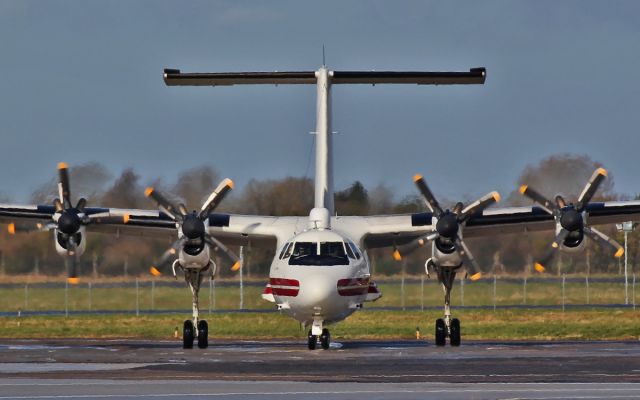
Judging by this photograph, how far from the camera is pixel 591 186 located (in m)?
31.4

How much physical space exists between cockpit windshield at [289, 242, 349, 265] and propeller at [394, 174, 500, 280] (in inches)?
74.4

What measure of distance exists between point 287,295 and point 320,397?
40.7 feet

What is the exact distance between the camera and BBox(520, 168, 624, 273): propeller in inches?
1228

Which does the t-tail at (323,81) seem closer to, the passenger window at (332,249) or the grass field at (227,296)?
the passenger window at (332,249)

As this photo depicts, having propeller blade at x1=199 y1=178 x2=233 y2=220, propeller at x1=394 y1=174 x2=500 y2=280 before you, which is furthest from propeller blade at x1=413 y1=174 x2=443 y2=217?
propeller blade at x1=199 y1=178 x2=233 y2=220

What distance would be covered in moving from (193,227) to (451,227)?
21.5ft

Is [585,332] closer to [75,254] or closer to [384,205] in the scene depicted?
[384,205]

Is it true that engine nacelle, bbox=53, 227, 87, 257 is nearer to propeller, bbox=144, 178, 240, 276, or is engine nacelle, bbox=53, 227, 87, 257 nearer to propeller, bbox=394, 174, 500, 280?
propeller, bbox=144, 178, 240, 276

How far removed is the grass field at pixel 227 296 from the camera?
52.8 meters

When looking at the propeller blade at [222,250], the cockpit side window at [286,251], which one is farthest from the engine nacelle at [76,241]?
the cockpit side window at [286,251]

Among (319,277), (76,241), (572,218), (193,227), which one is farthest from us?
(76,241)

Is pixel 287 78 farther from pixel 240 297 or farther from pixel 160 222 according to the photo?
pixel 240 297

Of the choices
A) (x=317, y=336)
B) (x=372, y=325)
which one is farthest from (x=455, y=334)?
(x=372, y=325)

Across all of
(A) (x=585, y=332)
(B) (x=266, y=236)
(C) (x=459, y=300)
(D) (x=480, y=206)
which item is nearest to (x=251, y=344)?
(B) (x=266, y=236)
